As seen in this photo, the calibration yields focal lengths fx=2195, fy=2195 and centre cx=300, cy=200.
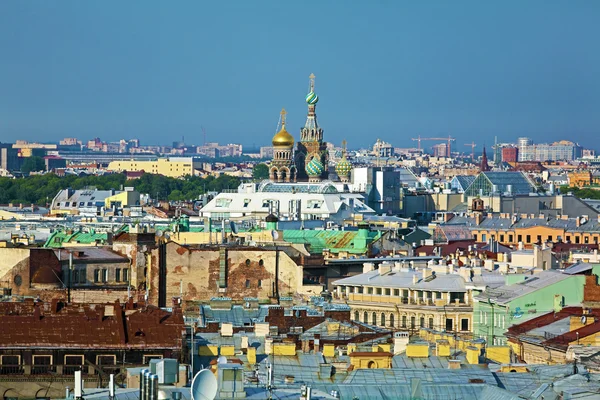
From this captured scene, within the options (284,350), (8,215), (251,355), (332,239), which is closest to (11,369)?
(251,355)

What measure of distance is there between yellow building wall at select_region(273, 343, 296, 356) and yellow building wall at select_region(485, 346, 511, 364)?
11.4 ft

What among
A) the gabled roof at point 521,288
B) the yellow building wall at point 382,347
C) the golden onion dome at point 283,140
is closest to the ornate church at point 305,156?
the golden onion dome at point 283,140

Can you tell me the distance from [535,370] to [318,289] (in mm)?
23115

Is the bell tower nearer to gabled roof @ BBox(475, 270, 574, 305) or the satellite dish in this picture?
gabled roof @ BBox(475, 270, 574, 305)

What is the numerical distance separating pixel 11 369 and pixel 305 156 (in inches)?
4966

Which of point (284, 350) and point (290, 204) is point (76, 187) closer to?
point (290, 204)

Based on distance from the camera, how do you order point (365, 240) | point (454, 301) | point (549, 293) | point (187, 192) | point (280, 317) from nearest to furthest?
point (280, 317)
point (549, 293)
point (454, 301)
point (365, 240)
point (187, 192)

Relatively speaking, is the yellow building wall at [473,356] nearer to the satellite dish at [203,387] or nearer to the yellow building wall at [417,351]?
the yellow building wall at [417,351]

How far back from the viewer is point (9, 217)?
108 meters

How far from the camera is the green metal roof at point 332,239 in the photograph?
7044cm

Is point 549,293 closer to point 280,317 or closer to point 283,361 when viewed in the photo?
point 280,317

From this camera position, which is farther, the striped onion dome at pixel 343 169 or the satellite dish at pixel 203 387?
the striped onion dome at pixel 343 169

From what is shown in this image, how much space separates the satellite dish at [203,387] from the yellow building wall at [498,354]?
12.4 meters

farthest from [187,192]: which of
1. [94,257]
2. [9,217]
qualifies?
[94,257]
